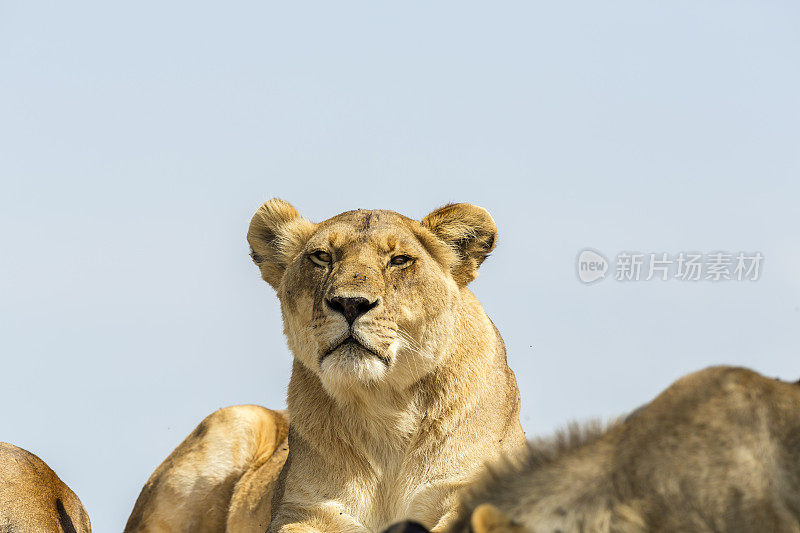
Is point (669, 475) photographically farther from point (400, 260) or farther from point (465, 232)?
point (465, 232)

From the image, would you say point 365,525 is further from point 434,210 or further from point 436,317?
point 434,210

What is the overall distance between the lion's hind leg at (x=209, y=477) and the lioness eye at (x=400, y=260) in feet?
10.4

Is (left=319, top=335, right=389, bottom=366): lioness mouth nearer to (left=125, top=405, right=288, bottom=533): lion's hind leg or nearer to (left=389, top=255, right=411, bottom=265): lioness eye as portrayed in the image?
(left=389, top=255, right=411, bottom=265): lioness eye

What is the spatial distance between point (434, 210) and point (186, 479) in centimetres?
385

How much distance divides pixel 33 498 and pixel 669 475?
707cm

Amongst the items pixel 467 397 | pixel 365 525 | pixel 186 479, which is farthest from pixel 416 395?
pixel 186 479

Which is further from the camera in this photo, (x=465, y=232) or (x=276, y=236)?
(x=276, y=236)

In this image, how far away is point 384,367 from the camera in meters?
6.96

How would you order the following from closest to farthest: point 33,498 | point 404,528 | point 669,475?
1. point 404,528
2. point 669,475
3. point 33,498

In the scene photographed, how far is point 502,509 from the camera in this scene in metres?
3.42

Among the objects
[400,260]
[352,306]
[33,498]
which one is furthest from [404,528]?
[33,498]

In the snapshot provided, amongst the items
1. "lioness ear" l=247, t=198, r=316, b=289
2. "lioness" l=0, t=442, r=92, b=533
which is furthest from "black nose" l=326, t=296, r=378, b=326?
"lioness" l=0, t=442, r=92, b=533

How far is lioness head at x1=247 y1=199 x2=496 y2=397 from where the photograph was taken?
6879 mm

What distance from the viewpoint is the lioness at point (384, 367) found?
22.9 ft
